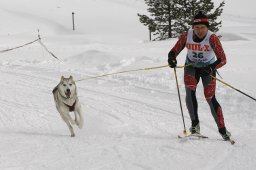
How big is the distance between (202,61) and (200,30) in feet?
1.73

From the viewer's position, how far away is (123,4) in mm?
78188

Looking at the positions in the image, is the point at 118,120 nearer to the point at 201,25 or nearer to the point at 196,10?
the point at 201,25

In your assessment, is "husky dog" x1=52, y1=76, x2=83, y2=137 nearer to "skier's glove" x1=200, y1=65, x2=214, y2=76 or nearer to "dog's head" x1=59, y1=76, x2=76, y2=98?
"dog's head" x1=59, y1=76, x2=76, y2=98

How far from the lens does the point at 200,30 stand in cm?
657

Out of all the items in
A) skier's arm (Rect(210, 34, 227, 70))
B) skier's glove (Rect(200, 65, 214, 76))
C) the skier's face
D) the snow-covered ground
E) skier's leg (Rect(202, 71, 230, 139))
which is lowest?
the snow-covered ground

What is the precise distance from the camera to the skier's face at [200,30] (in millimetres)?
6543

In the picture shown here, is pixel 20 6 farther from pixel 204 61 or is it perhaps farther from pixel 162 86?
pixel 204 61

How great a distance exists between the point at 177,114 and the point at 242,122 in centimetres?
139

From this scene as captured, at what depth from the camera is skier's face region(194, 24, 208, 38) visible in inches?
258

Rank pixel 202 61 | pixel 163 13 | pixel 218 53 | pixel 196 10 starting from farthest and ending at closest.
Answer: pixel 163 13, pixel 196 10, pixel 202 61, pixel 218 53

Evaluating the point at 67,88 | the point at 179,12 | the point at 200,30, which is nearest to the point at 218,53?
the point at 200,30

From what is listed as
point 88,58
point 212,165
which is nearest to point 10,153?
point 212,165

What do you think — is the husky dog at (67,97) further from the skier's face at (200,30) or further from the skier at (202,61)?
the skier's face at (200,30)

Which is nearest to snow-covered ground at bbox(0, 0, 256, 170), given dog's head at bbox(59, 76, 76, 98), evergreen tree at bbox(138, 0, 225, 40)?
dog's head at bbox(59, 76, 76, 98)
